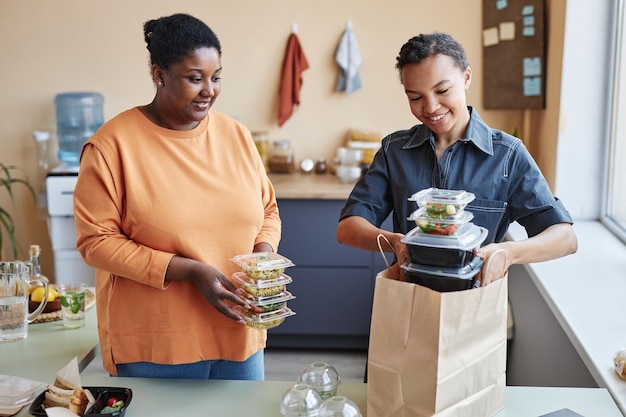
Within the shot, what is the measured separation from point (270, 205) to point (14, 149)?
9.38 feet

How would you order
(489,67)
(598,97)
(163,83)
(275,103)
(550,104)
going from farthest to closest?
(275,103) < (489,67) < (550,104) < (598,97) < (163,83)

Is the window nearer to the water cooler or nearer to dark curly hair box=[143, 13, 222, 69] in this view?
dark curly hair box=[143, 13, 222, 69]

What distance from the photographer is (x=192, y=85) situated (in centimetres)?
176

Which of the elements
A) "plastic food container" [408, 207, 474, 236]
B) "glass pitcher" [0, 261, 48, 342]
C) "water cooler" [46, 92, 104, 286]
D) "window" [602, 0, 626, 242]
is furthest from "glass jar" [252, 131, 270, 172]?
"plastic food container" [408, 207, 474, 236]

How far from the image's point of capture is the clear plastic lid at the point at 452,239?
4.44 feet

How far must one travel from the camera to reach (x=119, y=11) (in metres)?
4.24

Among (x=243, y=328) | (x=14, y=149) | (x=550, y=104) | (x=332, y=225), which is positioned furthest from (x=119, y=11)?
(x=243, y=328)

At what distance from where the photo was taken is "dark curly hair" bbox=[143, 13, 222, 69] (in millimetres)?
1752

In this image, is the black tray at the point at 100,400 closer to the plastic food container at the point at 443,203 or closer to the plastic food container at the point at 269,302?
the plastic food container at the point at 269,302

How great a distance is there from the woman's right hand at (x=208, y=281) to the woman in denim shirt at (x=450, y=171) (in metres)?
0.30

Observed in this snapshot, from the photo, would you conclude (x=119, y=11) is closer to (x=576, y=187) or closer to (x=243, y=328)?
(x=576, y=187)

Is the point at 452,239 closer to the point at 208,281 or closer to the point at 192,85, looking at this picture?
the point at 208,281

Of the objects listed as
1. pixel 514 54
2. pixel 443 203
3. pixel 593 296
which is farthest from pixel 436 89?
pixel 514 54

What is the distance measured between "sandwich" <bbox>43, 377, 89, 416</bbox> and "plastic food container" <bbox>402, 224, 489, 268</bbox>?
73 cm
